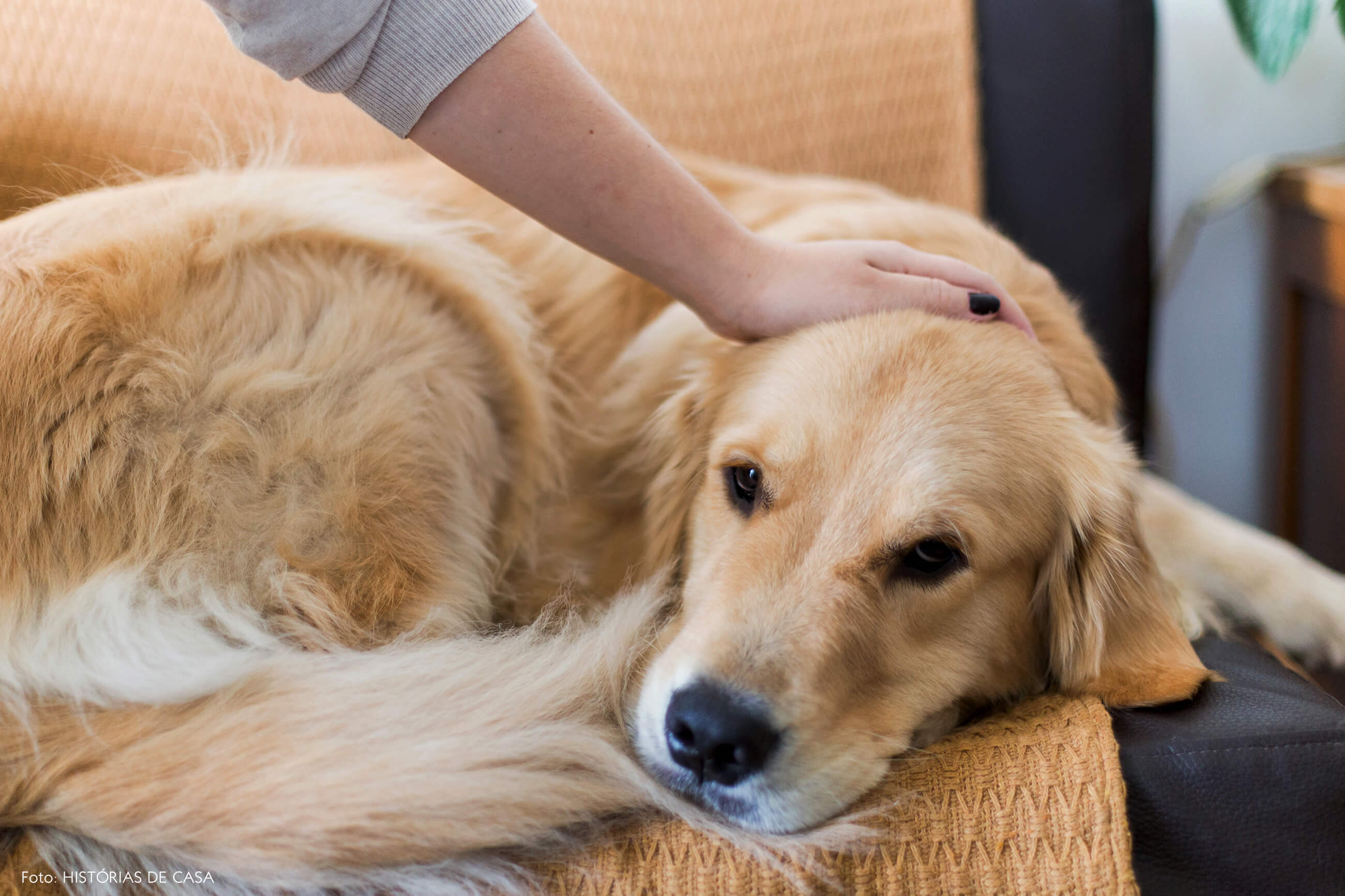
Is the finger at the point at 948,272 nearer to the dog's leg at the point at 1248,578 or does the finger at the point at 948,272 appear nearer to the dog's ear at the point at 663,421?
the dog's ear at the point at 663,421

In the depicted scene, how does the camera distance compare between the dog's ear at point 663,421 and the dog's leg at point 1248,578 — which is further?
the dog's leg at point 1248,578

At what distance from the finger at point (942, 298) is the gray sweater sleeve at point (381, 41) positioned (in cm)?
59

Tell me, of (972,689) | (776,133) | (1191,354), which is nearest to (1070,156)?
(776,133)

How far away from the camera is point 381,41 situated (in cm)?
99

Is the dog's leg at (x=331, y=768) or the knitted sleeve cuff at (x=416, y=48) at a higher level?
the knitted sleeve cuff at (x=416, y=48)

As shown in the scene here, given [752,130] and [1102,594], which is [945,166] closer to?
[752,130]

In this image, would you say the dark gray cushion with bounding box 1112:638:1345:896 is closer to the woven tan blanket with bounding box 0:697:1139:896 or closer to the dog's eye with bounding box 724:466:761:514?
the woven tan blanket with bounding box 0:697:1139:896

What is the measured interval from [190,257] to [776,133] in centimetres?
125

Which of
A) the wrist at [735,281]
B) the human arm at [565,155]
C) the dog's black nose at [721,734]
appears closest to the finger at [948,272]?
the human arm at [565,155]

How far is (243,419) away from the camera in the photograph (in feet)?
3.53

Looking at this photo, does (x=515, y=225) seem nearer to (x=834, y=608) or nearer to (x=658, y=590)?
(x=658, y=590)

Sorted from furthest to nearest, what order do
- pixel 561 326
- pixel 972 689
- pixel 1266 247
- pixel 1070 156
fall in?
pixel 1266 247 → pixel 1070 156 → pixel 561 326 → pixel 972 689

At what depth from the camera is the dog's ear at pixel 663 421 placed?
133 centimetres

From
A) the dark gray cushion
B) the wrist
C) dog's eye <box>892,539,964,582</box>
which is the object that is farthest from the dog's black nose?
the wrist
